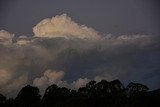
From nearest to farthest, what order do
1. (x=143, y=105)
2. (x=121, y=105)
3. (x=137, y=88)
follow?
1. (x=143, y=105)
2. (x=121, y=105)
3. (x=137, y=88)

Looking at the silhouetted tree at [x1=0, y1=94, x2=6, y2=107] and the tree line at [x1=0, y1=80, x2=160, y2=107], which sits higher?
the silhouetted tree at [x1=0, y1=94, x2=6, y2=107]

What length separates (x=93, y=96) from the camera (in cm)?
10012

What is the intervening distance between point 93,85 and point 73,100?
868 inches

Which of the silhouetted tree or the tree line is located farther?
the silhouetted tree

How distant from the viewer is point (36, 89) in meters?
135

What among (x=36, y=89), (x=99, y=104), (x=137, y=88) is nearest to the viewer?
(x=99, y=104)

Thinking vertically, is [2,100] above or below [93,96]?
above

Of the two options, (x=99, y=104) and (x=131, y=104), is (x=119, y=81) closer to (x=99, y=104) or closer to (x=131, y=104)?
(x=99, y=104)

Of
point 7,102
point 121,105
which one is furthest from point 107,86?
point 7,102

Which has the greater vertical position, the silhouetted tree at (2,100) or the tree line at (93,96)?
the silhouetted tree at (2,100)

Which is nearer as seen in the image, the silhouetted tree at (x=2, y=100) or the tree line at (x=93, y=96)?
the tree line at (x=93, y=96)

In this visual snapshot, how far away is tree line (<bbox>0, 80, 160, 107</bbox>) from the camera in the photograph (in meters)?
72.2

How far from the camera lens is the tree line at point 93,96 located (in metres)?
72.2

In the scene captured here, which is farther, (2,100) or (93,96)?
(2,100)
